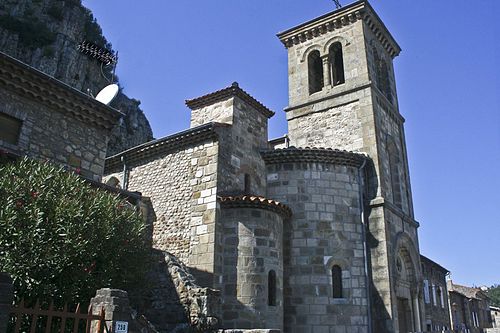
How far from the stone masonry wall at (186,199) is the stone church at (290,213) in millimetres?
38

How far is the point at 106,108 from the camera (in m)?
12.2

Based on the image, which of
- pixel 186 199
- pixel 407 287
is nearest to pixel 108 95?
pixel 186 199

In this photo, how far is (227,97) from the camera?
14.1 metres

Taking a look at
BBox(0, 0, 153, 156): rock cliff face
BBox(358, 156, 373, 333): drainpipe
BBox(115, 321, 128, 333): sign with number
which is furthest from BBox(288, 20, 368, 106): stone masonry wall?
BBox(0, 0, 153, 156): rock cliff face

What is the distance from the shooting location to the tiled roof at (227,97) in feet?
46.2

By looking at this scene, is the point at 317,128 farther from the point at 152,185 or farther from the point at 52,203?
the point at 52,203

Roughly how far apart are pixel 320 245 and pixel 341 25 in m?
10.7

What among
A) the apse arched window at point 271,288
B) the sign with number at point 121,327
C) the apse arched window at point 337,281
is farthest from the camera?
the apse arched window at point 337,281

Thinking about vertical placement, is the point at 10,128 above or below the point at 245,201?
above

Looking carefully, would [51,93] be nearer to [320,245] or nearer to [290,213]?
[290,213]

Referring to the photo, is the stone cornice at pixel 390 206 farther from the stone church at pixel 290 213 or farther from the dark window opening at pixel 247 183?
the dark window opening at pixel 247 183

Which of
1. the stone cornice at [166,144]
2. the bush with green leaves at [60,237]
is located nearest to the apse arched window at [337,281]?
the stone cornice at [166,144]

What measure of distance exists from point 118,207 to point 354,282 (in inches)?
310

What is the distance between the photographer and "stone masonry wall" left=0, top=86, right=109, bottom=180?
34.3ft
